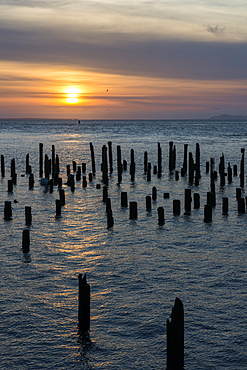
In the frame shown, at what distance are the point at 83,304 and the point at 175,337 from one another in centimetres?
272

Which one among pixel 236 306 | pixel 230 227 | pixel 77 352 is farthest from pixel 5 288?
pixel 230 227

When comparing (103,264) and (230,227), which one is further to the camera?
(230,227)

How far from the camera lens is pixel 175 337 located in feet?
29.4

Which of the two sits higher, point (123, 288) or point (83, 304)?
point (83, 304)

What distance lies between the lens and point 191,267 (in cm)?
1581

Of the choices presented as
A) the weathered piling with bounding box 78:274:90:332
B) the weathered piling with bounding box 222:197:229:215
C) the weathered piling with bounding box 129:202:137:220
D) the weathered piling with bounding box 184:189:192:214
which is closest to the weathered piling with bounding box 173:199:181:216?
the weathered piling with bounding box 184:189:192:214

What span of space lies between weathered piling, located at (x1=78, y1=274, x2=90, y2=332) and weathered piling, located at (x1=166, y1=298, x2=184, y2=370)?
7.77ft

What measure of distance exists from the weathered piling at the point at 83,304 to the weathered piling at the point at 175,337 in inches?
93.3

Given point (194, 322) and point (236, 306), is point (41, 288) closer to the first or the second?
point (194, 322)

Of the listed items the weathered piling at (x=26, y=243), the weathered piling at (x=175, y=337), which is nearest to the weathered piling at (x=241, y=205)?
the weathered piling at (x=26, y=243)

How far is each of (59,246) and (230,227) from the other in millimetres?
7930

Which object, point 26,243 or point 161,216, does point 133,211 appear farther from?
point 26,243

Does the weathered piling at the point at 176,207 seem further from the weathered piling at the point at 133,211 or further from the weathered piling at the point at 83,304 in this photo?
the weathered piling at the point at 83,304

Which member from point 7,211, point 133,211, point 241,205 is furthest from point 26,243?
point 241,205
